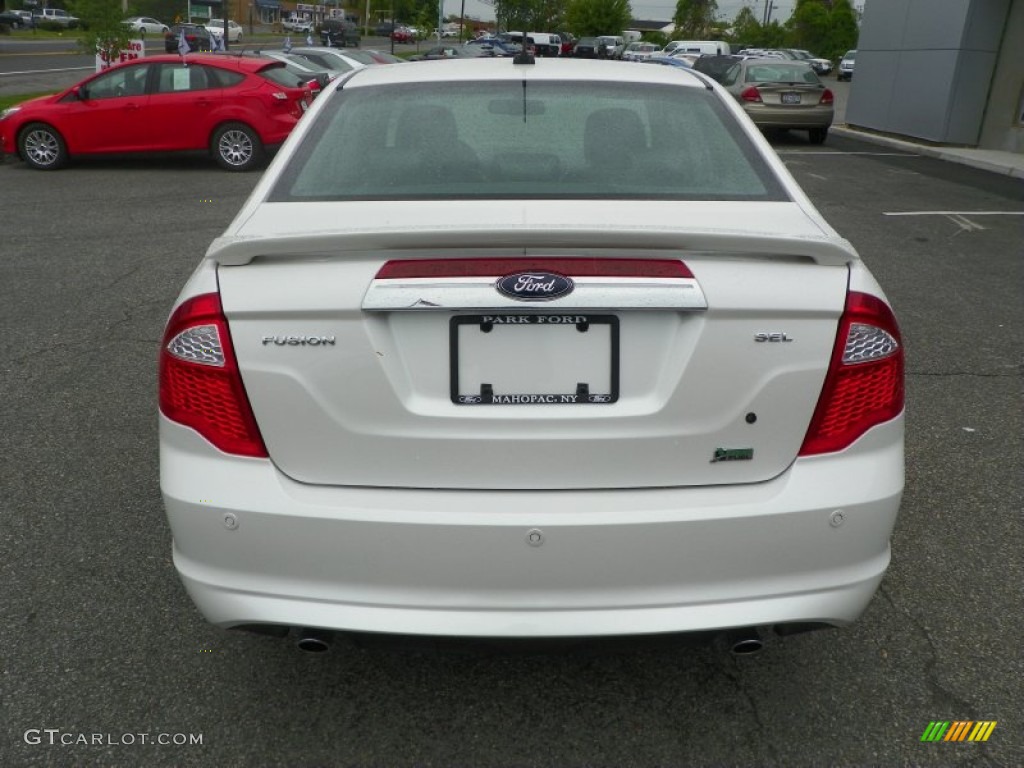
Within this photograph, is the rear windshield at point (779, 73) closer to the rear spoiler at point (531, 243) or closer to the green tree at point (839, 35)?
the rear spoiler at point (531, 243)

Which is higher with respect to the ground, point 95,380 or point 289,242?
point 289,242

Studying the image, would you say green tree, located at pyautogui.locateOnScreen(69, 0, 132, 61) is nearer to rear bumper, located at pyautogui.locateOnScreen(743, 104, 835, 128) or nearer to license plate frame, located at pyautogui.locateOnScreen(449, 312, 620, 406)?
rear bumper, located at pyautogui.locateOnScreen(743, 104, 835, 128)

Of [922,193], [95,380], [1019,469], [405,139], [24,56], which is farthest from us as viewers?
[24,56]

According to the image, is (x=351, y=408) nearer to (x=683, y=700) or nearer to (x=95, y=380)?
(x=683, y=700)

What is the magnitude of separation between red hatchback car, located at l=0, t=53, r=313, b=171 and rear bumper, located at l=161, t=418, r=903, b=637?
12308 mm

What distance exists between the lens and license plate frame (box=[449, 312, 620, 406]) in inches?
88.7

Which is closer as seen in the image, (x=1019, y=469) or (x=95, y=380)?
(x=1019, y=469)

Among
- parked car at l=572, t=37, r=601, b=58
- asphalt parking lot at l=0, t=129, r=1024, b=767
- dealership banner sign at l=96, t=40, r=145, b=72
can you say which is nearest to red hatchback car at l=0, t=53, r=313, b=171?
dealership banner sign at l=96, t=40, r=145, b=72

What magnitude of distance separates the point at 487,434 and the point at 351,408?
0.33 m

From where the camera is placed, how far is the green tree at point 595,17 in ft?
270

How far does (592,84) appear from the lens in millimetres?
3338

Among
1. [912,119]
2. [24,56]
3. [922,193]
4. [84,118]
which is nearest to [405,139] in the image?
[922,193]

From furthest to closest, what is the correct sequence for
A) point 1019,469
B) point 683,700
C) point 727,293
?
point 1019,469
point 683,700
point 727,293

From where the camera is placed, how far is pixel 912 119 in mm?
19422
